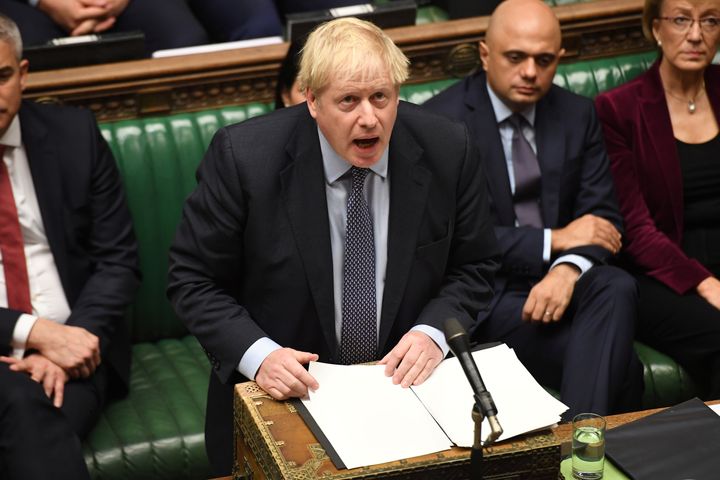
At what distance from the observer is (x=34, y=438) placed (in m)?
2.49

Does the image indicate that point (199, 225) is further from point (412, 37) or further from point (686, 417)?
point (412, 37)

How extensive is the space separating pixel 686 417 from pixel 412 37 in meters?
1.60

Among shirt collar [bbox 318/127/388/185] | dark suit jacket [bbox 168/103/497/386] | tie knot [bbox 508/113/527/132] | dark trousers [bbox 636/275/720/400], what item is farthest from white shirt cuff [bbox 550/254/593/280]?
shirt collar [bbox 318/127/388/185]

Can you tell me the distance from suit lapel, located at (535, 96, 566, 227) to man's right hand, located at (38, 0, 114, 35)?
1273 millimetres

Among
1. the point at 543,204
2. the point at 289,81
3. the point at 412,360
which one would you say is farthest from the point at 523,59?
the point at 412,360

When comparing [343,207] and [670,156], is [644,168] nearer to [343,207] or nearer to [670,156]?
[670,156]

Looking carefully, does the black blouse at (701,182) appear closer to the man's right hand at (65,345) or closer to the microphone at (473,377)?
the man's right hand at (65,345)

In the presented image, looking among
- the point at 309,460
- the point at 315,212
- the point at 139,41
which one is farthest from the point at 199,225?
the point at 139,41

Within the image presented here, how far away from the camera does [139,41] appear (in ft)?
10.6

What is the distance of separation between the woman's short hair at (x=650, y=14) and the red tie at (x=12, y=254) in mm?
1784

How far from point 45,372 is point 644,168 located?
65.6 inches

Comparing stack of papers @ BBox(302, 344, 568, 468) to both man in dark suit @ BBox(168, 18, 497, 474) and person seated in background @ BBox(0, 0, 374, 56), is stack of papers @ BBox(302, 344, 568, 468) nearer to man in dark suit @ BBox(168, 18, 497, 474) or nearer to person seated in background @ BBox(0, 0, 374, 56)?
man in dark suit @ BBox(168, 18, 497, 474)

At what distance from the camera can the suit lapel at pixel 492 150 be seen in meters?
3.06

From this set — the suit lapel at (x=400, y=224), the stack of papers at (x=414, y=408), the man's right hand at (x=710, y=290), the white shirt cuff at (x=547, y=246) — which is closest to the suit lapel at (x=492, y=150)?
the white shirt cuff at (x=547, y=246)
